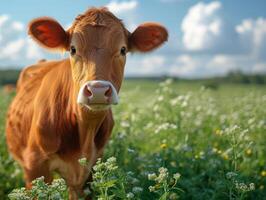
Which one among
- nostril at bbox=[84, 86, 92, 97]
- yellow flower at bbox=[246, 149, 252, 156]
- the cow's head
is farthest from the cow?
yellow flower at bbox=[246, 149, 252, 156]

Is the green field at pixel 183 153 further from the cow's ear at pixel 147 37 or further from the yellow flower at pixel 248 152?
the cow's ear at pixel 147 37

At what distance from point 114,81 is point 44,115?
3.46 feet

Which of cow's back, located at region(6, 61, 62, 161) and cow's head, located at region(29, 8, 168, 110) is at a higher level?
cow's head, located at region(29, 8, 168, 110)

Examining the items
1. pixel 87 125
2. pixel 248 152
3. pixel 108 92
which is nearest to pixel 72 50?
pixel 87 125

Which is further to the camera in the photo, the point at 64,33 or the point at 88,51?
the point at 64,33

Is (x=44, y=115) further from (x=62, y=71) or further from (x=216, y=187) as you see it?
(x=216, y=187)

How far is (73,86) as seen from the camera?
5.48m

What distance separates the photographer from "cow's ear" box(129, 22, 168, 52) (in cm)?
588

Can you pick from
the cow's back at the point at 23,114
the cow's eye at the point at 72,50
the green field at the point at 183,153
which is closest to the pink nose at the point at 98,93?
the green field at the point at 183,153

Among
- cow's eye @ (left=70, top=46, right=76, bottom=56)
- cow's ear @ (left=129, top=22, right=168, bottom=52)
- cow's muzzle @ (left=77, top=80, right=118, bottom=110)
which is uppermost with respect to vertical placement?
cow's ear @ (left=129, top=22, right=168, bottom=52)

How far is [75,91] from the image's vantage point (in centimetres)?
529

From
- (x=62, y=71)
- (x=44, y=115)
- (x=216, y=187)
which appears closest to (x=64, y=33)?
(x=62, y=71)

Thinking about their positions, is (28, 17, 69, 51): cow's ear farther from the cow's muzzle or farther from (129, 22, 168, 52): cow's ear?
the cow's muzzle

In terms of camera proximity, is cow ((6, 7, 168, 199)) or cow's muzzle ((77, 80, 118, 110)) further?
cow ((6, 7, 168, 199))
